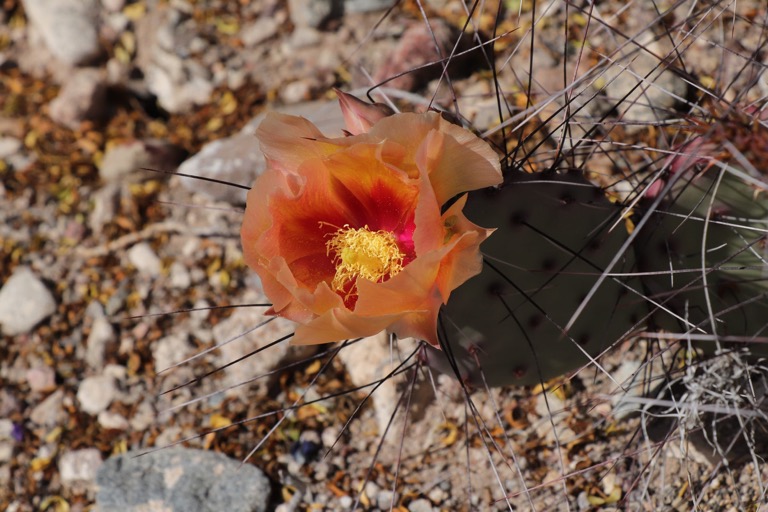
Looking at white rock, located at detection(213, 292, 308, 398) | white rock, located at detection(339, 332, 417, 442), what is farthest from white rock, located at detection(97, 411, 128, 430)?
white rock, located at detection(339, 332, 417, 442)

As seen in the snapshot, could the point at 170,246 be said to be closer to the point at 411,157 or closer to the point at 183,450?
the point at 183,450

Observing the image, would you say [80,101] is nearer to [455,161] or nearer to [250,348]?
[250,348]

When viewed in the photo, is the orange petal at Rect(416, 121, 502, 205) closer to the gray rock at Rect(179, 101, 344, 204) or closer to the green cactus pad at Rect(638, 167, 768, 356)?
the green cactus pad at Rect(638, 167, 768, 356)

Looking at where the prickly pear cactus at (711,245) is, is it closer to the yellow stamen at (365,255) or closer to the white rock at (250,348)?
the yellow stamen at (365,255)

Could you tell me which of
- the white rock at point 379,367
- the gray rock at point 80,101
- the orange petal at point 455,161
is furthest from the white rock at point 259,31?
the orange petal at point 455,161

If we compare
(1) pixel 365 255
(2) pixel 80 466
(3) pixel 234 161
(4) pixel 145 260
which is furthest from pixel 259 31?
(1) pixel 365 255

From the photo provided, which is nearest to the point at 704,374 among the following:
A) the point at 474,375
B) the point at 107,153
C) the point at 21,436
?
the point at 474,375
